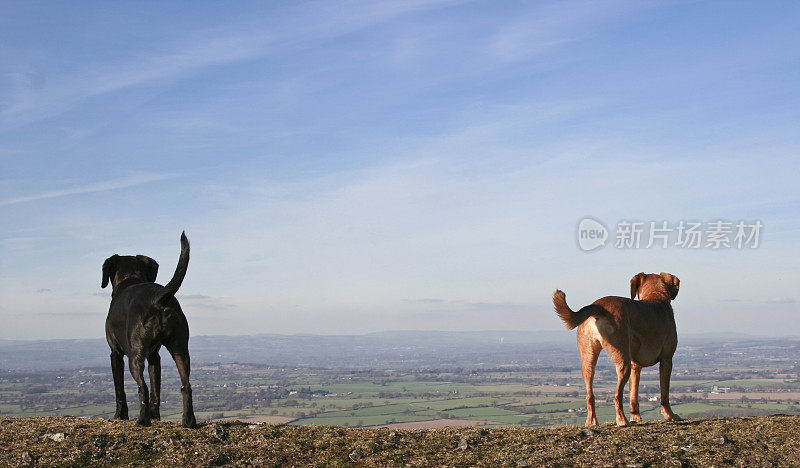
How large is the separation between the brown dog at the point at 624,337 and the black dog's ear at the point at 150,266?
27.1 feet

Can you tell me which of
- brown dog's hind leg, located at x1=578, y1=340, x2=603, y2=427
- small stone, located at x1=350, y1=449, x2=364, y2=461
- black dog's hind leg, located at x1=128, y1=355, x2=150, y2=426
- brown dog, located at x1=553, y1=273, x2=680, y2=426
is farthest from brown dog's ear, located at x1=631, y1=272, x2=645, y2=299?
black dog's hind leg, located at x1=128, y1=355, x2=150, y2=426

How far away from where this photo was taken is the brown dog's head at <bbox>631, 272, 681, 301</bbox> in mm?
14961

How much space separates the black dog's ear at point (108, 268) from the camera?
14.3 metres

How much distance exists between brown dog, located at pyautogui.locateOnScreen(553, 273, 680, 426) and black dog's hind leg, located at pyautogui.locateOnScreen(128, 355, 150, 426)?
7406mm

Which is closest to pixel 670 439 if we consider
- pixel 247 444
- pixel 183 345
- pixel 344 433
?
pixel 344 433

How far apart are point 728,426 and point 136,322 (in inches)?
406

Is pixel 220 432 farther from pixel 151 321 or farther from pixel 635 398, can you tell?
pixel 635 398

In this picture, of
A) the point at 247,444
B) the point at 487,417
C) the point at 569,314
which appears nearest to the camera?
the point at 247,444

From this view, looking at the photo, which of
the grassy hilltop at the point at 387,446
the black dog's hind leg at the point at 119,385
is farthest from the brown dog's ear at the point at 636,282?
the black dog's hind leg at the point at 119,385

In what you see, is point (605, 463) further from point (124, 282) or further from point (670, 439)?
point (124, 282)

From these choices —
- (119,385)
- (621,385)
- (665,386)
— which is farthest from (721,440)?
(119,385)

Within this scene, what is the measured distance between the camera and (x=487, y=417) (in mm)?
51062

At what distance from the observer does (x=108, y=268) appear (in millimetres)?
14289

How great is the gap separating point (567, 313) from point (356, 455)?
16.2 feet
